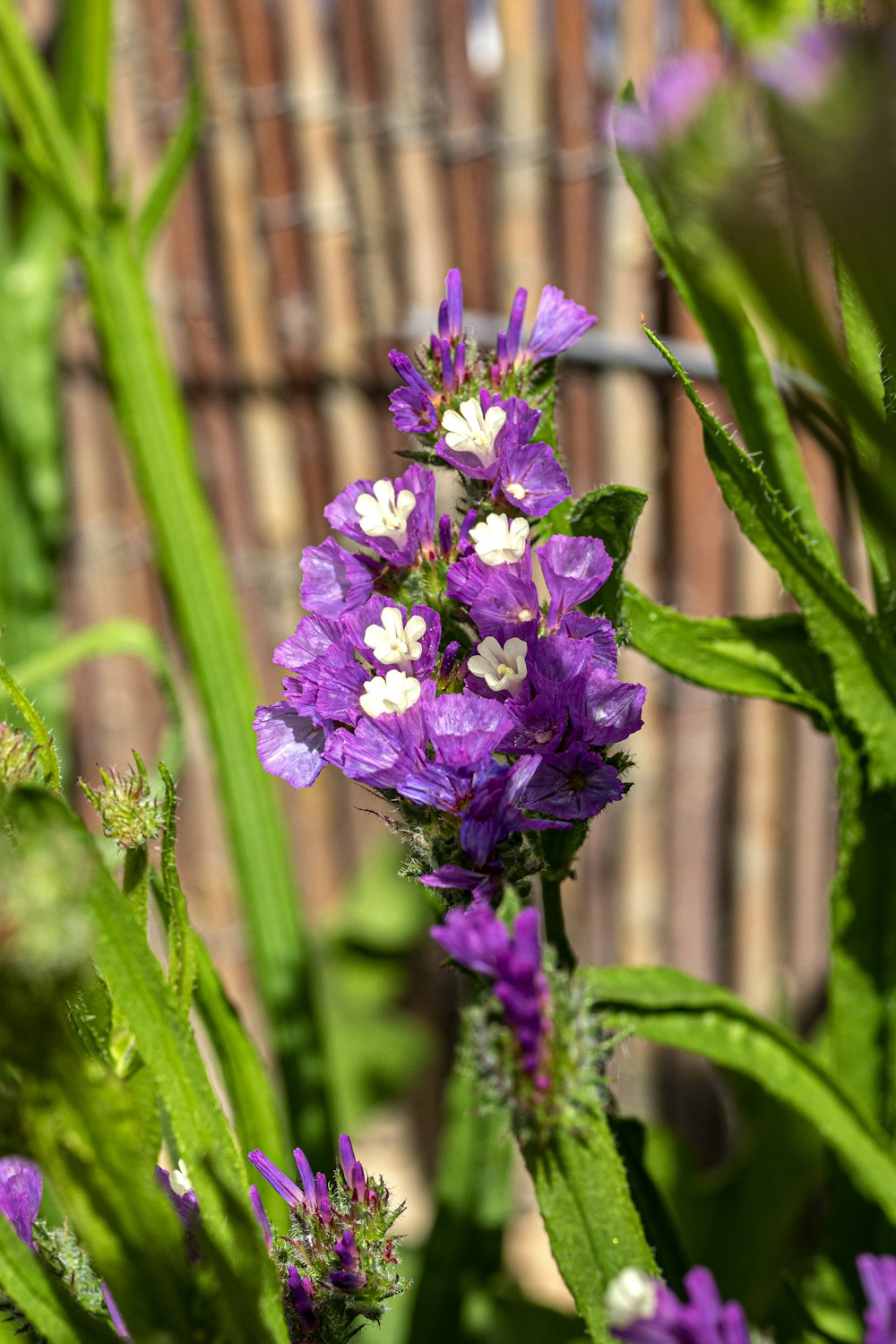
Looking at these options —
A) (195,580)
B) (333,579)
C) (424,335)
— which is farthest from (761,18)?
(424,335)

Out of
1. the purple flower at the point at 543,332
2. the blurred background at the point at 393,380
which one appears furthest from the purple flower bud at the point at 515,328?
the blurred background at the point at 393,380

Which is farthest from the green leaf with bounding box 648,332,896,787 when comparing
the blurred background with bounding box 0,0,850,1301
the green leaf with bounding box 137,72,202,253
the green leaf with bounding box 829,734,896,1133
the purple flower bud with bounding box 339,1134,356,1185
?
the blurred background with bounding box 0,0,850,1301

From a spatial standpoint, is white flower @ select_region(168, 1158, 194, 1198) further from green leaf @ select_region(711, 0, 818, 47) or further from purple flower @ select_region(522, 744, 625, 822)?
green leaf @ select_region(711, 0, 818, 47)

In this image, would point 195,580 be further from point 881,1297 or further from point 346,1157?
point 881,1297

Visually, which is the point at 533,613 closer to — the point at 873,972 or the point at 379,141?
the point at 873,972

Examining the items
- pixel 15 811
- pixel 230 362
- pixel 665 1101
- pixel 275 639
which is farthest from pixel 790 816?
pixel 15 811
